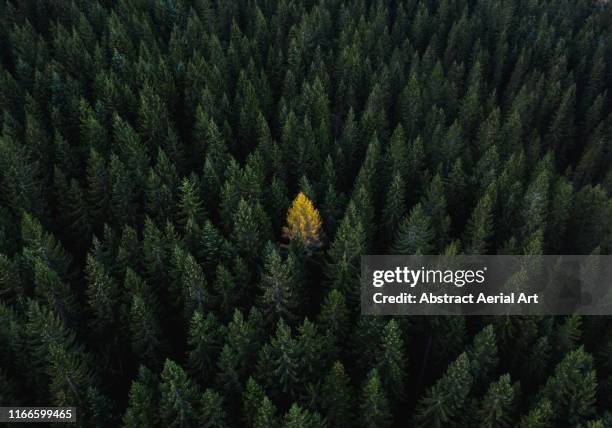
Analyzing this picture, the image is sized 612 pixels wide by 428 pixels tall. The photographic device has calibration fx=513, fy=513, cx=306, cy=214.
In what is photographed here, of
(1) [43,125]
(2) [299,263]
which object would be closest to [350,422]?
(2) [299,263]

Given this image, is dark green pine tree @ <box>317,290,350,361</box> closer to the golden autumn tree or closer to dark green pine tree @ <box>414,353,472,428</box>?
dark green pine tree @ <box>414,353,472,428</box>

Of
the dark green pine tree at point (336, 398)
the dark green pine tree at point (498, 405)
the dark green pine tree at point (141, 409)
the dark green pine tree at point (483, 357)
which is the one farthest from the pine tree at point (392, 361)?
the dark green pine tree at point (141, 409)

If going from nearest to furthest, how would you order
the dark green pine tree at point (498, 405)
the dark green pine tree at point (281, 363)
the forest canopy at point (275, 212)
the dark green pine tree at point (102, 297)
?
the dark green pine tree at point (498, 405) < the dark green pine tree at point (281, 363) < the forest canopy at point (275, 212) < the dark green pine tree at point (102, 297)

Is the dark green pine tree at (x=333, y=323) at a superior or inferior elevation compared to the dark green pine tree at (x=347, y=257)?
inferior

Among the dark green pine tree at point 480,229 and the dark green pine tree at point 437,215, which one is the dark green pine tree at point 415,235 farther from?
the dark green pine tree at point 480,229

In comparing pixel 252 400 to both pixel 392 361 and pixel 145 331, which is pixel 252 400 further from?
pixel 145 331

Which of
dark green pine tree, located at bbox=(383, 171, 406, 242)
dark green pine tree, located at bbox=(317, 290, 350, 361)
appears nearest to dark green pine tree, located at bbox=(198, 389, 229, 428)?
dark green pine tree, located at bbox=(317, 290, 350, 361)

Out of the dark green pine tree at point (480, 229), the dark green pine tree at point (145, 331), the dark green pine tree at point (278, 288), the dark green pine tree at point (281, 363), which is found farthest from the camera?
the dark green pine tree at point (480, 229)
